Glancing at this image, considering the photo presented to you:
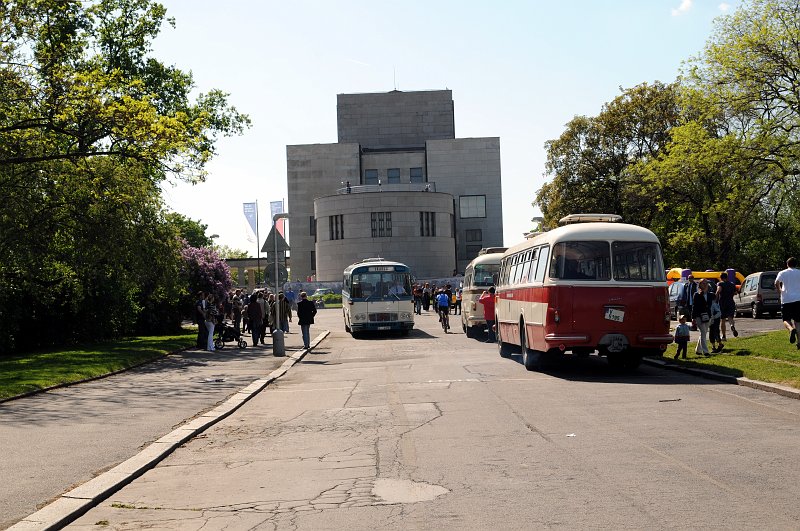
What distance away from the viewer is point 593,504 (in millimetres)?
7207

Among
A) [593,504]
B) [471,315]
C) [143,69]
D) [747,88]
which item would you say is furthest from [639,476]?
[143,69]

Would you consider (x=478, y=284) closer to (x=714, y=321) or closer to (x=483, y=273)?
(x=483, y=273)

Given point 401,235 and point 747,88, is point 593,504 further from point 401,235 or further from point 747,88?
point 401,235

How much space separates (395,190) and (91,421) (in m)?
104

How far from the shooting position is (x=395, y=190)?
117 meters

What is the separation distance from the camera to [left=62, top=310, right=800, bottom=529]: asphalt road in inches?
278

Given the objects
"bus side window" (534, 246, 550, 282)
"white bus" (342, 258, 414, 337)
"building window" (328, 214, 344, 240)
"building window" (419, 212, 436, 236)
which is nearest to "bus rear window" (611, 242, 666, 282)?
"bus side window" (534, 246, 550, 282)

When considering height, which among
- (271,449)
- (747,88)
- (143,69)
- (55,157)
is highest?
(143,69)

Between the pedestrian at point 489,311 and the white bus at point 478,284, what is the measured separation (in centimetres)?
97

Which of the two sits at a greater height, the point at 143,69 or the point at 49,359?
the point at 143,69

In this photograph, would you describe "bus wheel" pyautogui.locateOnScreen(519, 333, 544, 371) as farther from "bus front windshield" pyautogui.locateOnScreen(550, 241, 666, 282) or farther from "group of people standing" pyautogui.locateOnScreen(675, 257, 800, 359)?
"group of people standing" pyautogui.locateOnScreen(675, 257, 800, 359)

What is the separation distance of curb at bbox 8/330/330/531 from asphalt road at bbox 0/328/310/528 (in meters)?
0.16

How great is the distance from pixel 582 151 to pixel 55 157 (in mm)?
50452

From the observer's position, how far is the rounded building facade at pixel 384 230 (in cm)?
11338
